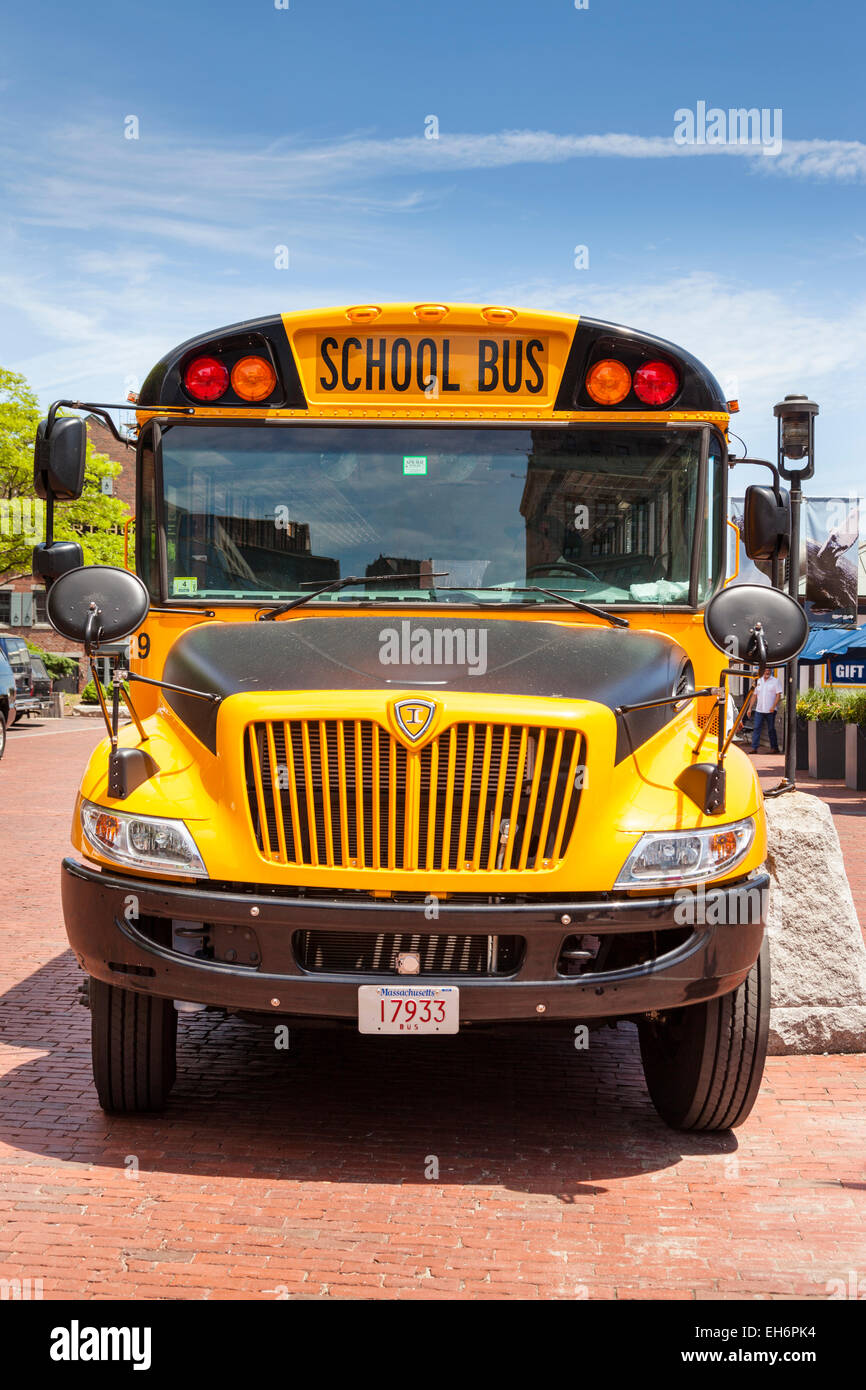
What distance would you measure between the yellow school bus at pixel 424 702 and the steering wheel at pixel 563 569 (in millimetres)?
13

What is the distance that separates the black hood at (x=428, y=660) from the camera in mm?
4301

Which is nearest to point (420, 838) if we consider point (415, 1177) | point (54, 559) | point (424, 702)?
point (424, 702)

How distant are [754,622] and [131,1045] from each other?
239cm

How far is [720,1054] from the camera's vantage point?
14.7 ft

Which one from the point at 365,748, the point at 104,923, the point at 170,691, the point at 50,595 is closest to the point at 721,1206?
the point at 365,748

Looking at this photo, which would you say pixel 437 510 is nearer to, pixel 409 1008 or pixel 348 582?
pixel 348 582

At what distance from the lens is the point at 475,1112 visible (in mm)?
4891

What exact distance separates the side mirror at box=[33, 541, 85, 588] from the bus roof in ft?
1.95

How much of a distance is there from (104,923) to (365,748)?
967 mm

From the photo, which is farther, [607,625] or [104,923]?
[607,625]

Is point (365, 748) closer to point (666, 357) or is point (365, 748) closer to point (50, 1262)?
point (50, 1262)

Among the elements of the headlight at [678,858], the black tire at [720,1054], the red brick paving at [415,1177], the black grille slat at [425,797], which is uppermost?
the black grille slat at [425,797]

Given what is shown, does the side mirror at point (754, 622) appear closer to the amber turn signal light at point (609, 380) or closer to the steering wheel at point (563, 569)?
the steering wheel at point (563, 569)

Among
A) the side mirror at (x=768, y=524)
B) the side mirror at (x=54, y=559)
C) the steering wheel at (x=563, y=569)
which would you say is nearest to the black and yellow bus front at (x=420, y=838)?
the steering wheel at (x=563, y=569)
